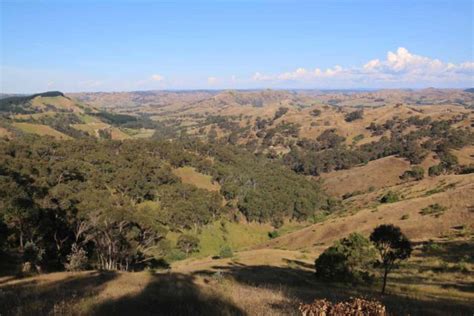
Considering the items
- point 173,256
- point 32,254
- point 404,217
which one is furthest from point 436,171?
point 32,254

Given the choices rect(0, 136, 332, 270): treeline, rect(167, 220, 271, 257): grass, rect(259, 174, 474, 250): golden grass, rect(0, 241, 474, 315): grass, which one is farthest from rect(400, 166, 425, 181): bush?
rect(0, 241, 474, 315): grass

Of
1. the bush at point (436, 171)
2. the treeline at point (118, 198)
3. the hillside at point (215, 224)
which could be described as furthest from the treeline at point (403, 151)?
the treeline at point (118, 198)

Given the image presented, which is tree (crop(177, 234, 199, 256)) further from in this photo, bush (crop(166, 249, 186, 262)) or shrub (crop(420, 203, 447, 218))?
shrub (crop(420, 203, 447, 218))

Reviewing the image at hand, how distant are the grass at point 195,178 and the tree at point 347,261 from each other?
100 metres

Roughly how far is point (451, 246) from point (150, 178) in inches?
3616

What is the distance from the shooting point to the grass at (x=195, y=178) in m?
135

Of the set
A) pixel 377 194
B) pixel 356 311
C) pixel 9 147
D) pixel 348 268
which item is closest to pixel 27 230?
pixel 348 268

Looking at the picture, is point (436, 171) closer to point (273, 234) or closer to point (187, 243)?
point (273, 234)

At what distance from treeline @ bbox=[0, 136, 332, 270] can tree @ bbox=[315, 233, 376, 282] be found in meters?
23.3

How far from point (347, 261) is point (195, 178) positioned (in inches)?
4267

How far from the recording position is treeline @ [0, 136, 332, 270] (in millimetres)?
45894

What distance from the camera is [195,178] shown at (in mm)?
138625

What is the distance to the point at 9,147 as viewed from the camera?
114m

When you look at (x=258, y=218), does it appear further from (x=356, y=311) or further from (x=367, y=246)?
(x=356, y=311)
